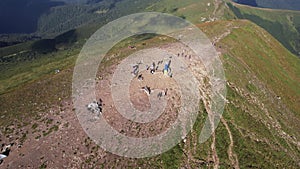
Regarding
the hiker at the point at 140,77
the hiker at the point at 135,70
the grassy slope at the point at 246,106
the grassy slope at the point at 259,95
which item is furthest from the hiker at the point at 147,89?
the grassy slope at the point at 259,95

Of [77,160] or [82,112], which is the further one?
[82,112]

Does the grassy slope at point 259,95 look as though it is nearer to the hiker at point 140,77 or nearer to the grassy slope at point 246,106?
the grassy slope at point 246,106

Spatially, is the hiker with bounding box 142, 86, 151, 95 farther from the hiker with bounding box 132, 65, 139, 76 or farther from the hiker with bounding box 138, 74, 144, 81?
the hiker with bounding box 132, 65, 139, 76

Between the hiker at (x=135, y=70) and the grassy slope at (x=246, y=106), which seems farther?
the hiker at (x=135, y=70)

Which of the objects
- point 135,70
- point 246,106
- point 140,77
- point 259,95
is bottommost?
point 259,95

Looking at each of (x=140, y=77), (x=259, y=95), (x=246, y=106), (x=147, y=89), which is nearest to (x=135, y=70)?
(x=140, y=77)

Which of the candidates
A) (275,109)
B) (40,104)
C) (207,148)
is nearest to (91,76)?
(40,104)

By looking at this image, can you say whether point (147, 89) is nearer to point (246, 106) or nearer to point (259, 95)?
point (246, 106)

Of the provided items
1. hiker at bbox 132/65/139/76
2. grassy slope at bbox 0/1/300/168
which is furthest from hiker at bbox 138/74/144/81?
grassy slope at bbox 0/1/300/168

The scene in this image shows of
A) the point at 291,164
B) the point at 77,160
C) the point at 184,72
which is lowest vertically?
the point at 291,164

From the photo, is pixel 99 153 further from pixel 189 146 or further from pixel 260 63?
pixel 260 63

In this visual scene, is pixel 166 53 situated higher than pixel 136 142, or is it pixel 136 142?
pixel 166 53
